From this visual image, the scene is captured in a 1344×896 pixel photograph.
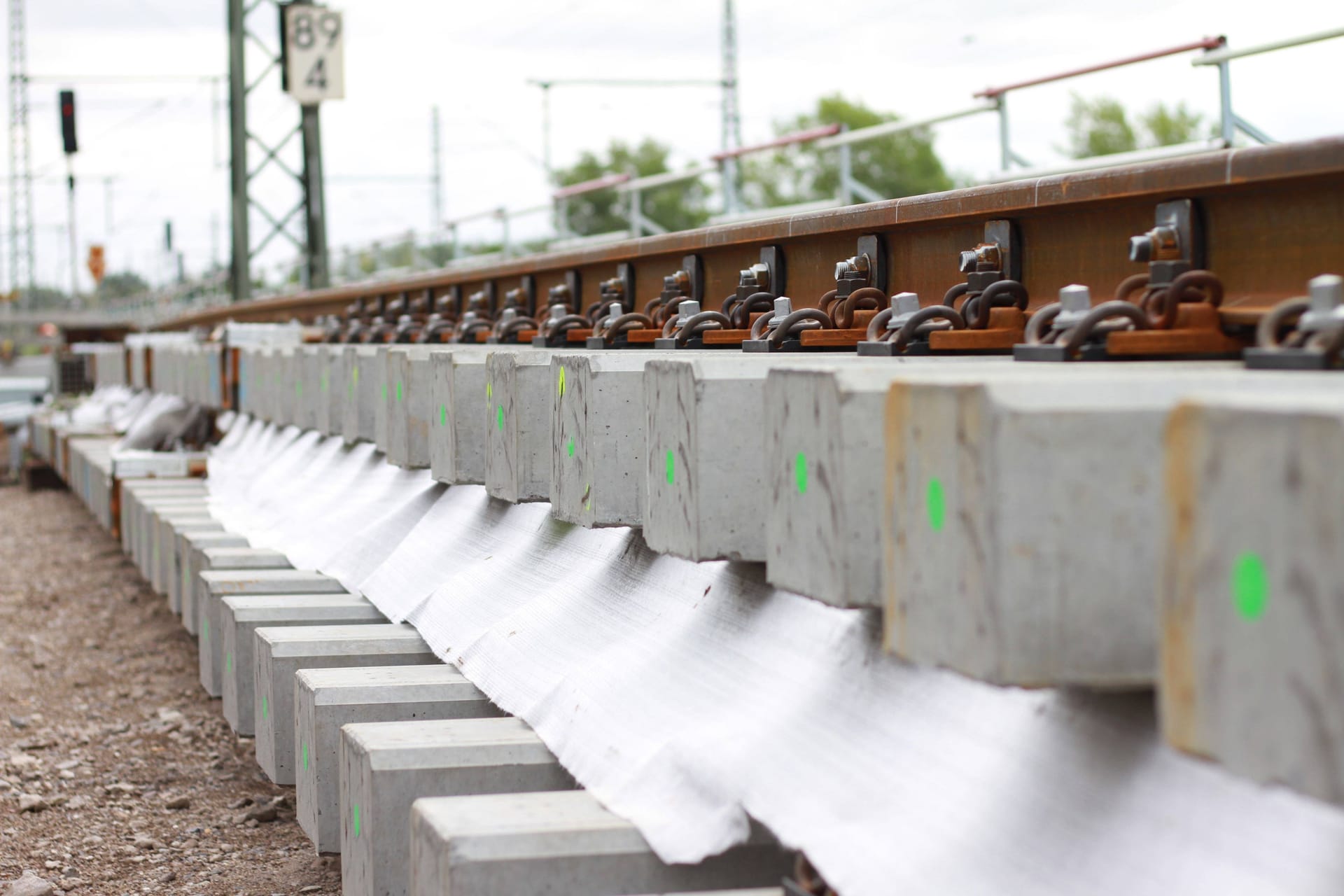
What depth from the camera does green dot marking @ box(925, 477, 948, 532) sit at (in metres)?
1.91

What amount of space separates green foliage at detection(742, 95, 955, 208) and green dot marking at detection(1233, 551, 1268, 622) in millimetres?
67668

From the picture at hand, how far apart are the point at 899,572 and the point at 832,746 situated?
459mm

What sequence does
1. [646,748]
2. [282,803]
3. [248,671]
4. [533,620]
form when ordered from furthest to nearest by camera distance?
[282,803]
[248,671]
[533,620]
[646,748]

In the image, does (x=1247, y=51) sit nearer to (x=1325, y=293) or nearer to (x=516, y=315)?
(x=516, y=315)

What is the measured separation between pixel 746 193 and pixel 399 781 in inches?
2988

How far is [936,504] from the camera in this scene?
1.92m

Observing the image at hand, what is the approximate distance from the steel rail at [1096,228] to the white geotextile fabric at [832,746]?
1.12m

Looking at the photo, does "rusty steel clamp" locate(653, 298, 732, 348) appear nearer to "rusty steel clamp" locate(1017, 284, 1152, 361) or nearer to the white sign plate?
"rusty steel clamp" locate(1017, 284, 1152, 361)

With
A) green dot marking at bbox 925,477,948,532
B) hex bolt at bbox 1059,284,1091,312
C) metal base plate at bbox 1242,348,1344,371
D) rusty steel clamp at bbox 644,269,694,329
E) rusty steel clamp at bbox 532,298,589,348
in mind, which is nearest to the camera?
green dot marking at bbox 925,477,948,532

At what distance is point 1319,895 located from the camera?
1558 mm

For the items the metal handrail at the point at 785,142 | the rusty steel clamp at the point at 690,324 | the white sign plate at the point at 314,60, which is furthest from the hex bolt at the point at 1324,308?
the white sign plate at the point at 314,60

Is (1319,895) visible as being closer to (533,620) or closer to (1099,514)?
(1099,514)

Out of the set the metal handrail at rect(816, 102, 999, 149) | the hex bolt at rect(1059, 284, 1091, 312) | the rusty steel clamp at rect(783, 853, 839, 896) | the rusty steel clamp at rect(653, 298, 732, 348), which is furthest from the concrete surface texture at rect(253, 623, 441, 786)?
the metal handrail at rect(816, 102, 999, 149)

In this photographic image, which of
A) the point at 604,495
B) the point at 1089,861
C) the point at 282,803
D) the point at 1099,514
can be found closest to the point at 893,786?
the point at 1089,861
